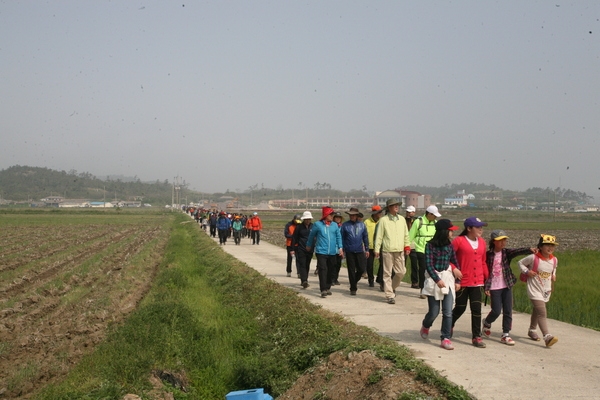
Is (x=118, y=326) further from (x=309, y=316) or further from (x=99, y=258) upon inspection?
(x=99, y=258)

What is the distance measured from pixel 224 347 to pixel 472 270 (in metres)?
4.02

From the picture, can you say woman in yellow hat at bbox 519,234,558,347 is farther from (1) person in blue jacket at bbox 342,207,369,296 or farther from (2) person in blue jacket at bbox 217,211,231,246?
(2) person in blue jacket at bbox 217,211,231,246

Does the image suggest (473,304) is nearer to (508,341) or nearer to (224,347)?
(508,341)

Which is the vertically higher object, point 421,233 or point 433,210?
point 433,210

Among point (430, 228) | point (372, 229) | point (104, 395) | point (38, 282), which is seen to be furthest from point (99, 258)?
point (104, 395)

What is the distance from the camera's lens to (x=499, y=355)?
7652 mm

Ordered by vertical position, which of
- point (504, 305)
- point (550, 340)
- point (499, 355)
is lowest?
point (499, 355)

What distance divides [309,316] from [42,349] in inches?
163

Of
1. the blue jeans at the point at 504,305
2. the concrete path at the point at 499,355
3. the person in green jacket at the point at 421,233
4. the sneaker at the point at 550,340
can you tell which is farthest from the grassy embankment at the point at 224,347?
the person in green jacket at the point at 421,233

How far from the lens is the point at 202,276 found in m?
18.9

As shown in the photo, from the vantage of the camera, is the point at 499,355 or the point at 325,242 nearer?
the point at 499,355

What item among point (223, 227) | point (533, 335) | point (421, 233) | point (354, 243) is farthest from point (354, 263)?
point (223, 227)

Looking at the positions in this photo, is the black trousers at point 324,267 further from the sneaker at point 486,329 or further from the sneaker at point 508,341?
the sneaker at point 508,341

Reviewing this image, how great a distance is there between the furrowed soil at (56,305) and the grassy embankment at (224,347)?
56 cm
